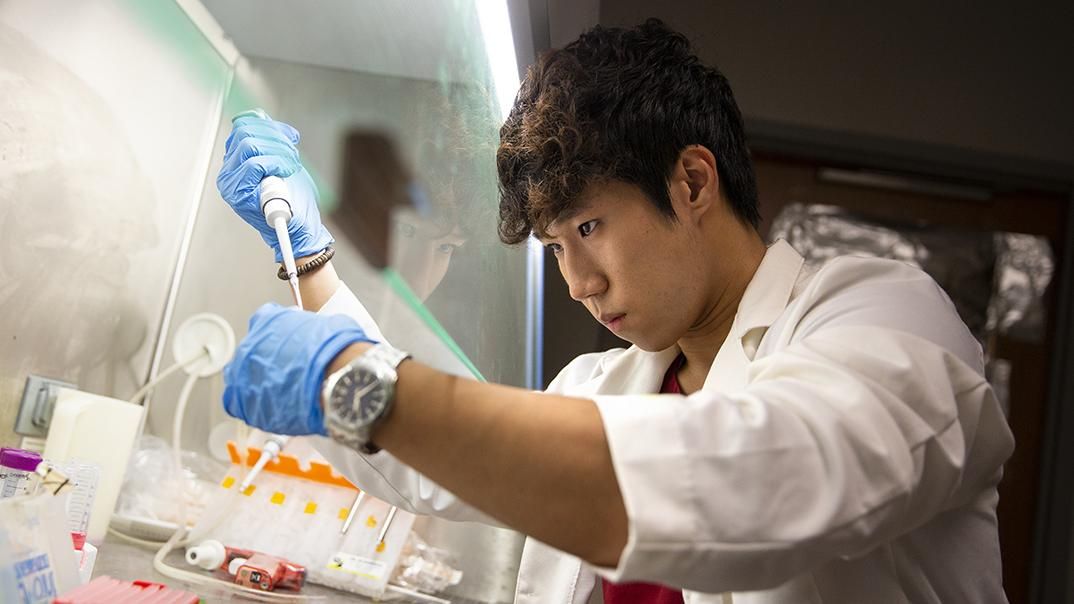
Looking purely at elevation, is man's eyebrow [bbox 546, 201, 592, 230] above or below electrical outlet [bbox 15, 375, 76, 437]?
above

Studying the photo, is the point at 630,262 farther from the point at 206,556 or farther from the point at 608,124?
the point at 206,556

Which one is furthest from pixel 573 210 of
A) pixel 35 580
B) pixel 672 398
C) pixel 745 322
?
pixel 35 580

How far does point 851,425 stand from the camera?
64 centimetres

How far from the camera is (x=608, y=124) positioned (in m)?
1.07

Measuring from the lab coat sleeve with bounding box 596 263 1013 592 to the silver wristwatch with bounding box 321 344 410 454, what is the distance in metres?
0.16

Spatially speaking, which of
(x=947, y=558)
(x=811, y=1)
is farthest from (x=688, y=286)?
(x=811, y=1)

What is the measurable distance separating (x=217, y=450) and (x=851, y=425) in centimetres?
136

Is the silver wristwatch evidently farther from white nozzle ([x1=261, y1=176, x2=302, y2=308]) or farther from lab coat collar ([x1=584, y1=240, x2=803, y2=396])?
lab coat collar ([x1=584, y1=240, x2=803, y2=396])

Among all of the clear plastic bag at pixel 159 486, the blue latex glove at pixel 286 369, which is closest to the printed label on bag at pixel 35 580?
the blue latex glove at pixel 286 369

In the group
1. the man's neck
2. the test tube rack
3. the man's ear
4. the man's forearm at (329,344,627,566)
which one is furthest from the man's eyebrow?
the test tube rack

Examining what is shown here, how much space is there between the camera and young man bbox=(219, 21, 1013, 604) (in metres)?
0.60

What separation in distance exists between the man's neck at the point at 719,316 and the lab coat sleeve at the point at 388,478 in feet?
1.32

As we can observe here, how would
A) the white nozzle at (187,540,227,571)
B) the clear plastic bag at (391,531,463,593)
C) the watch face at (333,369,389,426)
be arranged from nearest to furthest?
the watch face at (333,369,389,426)
the white nozzle at (187,540,227,571)
the clear plastic bag at (391,531,463,593)

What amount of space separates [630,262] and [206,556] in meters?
0.79
